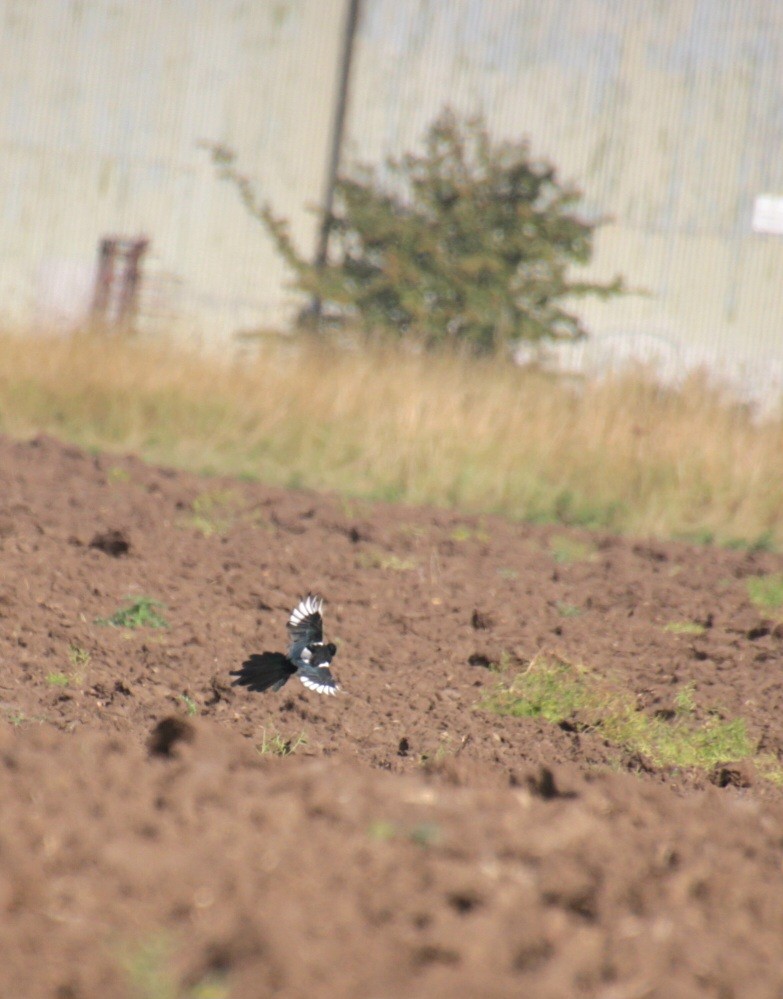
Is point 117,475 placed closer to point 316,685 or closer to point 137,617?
point 137,617

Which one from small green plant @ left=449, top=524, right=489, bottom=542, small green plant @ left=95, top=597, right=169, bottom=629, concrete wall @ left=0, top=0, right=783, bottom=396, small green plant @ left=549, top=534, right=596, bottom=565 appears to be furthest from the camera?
concrete wall @ left=0, top=0, right=783, bottom=396

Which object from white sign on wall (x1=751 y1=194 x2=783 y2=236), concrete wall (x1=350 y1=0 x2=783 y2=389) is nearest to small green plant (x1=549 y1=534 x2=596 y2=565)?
concrete wall (x1=350 y1=0 x2=783 y2=389)

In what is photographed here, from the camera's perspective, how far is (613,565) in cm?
741

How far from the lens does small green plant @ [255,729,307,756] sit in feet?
13.7

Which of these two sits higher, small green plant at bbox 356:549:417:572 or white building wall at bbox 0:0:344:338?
white building wall at bbox 0:0:344:338

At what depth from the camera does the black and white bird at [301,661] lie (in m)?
4.48

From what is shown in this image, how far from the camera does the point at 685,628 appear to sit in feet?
20.2

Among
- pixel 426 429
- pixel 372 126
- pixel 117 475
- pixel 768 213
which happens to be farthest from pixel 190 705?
pixel 372 126

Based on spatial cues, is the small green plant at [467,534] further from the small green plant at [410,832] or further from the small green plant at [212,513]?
the small green plant at [410,832]

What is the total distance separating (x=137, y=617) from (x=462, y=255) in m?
12.3

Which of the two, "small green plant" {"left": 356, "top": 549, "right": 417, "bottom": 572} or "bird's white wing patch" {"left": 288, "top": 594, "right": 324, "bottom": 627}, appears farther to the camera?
"small green plant" {"left": 356, "top": 549, "right": 417, "bottom": 572}

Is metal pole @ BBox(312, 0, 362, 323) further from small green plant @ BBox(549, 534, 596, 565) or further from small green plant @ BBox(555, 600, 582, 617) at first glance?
small green plant @ BBox(555, 600, 582, 617)

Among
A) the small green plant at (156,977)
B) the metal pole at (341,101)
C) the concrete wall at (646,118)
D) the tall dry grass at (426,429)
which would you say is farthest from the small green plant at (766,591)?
the metal pole at (341,101)

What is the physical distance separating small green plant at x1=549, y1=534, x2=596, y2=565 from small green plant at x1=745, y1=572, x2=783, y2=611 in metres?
0.90
